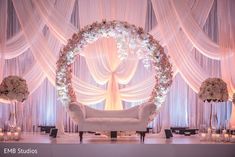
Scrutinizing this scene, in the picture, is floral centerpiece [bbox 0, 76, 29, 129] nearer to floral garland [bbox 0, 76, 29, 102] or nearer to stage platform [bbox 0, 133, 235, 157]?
floral garland [bbox 0, 76, 29, 102]

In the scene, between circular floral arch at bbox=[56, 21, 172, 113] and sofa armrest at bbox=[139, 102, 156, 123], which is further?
circular floral arch at bbox=[56, 21, 172, 113]

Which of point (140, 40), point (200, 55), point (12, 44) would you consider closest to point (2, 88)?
point (12, 44)

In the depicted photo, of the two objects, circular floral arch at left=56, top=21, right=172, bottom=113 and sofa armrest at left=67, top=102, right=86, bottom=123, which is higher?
circular floral arch at left=56, top=21, right=172, bottom=113

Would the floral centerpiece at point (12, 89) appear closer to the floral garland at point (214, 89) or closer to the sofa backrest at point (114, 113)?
the sofa backrest at point (114, 113)

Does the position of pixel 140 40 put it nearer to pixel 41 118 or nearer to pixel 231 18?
pixel 231 18

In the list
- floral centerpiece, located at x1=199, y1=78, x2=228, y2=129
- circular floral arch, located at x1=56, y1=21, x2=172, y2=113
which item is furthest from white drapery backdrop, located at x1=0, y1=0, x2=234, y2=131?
floral centerpiece, located at x1=199, y1=78, x2=228, y2=129

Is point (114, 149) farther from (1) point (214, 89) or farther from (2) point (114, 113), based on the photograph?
(1) point (214, 89)

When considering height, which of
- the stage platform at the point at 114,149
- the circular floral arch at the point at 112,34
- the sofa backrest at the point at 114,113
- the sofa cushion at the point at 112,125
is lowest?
the stage platform at the point at 114,149

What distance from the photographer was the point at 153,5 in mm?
10969

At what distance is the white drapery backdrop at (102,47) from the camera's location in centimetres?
1081

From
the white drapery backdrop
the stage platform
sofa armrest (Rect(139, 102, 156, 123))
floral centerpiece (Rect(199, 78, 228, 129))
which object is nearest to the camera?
the stage platform

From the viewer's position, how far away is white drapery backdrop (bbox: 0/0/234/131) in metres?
10.8

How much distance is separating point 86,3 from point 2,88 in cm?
335

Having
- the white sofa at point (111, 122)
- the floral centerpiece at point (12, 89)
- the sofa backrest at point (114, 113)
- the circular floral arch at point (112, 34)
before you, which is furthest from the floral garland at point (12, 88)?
the sofa backrest at point (114, 113)
